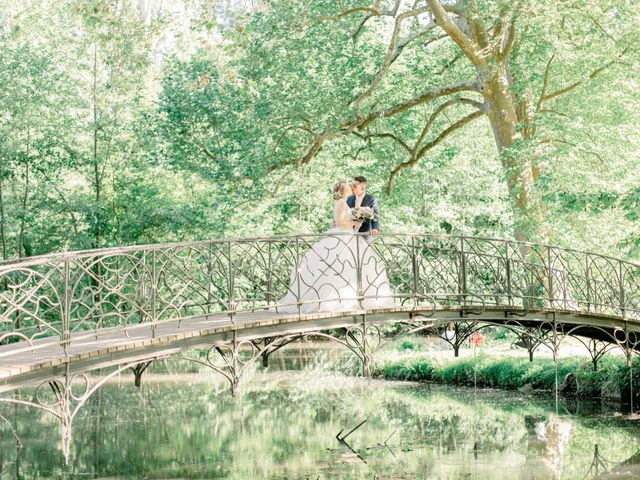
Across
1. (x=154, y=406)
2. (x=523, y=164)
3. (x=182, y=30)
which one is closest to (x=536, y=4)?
(x=523, y=164)

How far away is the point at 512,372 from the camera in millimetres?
21109

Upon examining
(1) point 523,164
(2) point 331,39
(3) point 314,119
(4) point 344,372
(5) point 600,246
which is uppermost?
(2) point 331,39

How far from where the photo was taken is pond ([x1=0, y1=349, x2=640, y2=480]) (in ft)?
47.4

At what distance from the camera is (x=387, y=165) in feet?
73.6

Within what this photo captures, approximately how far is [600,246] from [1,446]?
12.2 metres

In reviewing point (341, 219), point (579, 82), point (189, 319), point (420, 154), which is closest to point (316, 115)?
point (420, 154)

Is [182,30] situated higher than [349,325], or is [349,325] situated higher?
[182,30]

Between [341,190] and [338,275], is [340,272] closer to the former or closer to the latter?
[338,275]

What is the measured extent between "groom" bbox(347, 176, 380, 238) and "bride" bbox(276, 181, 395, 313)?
21 centimetres

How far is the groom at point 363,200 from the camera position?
12.7 m

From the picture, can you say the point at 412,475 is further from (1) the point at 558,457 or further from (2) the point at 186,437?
(2) the point at 186,437

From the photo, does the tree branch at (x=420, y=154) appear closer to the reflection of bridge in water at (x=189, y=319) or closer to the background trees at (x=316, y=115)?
the background trees at (x=316, y=115)

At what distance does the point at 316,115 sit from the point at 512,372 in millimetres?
7260

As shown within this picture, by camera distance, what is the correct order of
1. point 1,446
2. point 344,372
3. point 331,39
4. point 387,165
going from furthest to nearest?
point 344,372
point 387,165
point 331,39
point 1,446
